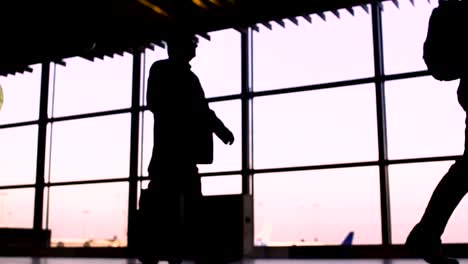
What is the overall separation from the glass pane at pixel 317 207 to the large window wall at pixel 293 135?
0.05 ft

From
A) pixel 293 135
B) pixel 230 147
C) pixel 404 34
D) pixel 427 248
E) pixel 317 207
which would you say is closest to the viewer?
pixel 427 248

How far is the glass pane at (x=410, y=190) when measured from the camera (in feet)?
23.5

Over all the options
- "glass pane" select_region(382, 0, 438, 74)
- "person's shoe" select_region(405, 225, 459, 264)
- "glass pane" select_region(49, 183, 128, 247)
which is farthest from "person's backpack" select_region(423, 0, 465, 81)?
"glass pane" select_region(49, 183, 128, 247)

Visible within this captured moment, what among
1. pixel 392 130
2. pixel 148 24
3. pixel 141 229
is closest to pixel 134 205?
pixel 148 24

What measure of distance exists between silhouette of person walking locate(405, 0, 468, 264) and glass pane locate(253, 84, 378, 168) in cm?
537

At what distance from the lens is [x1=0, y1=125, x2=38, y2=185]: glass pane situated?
407 inches

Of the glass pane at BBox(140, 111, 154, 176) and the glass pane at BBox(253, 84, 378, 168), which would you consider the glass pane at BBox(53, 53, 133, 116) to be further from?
the glass pane at BBox(253, 84, 378, 168)

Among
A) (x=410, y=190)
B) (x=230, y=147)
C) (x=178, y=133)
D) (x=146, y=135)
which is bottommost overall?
(x=410, y=190)

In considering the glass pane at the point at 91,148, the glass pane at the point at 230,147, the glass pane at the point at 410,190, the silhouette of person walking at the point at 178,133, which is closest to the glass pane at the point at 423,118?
the glass pane at the point at 410,190

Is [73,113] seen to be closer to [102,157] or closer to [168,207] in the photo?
[102,157]

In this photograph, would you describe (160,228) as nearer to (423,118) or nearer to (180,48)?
(180,48)

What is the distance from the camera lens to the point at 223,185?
27.5 feet

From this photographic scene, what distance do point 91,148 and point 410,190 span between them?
17.2 ft

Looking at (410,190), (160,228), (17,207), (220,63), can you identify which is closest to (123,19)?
(220,63)
